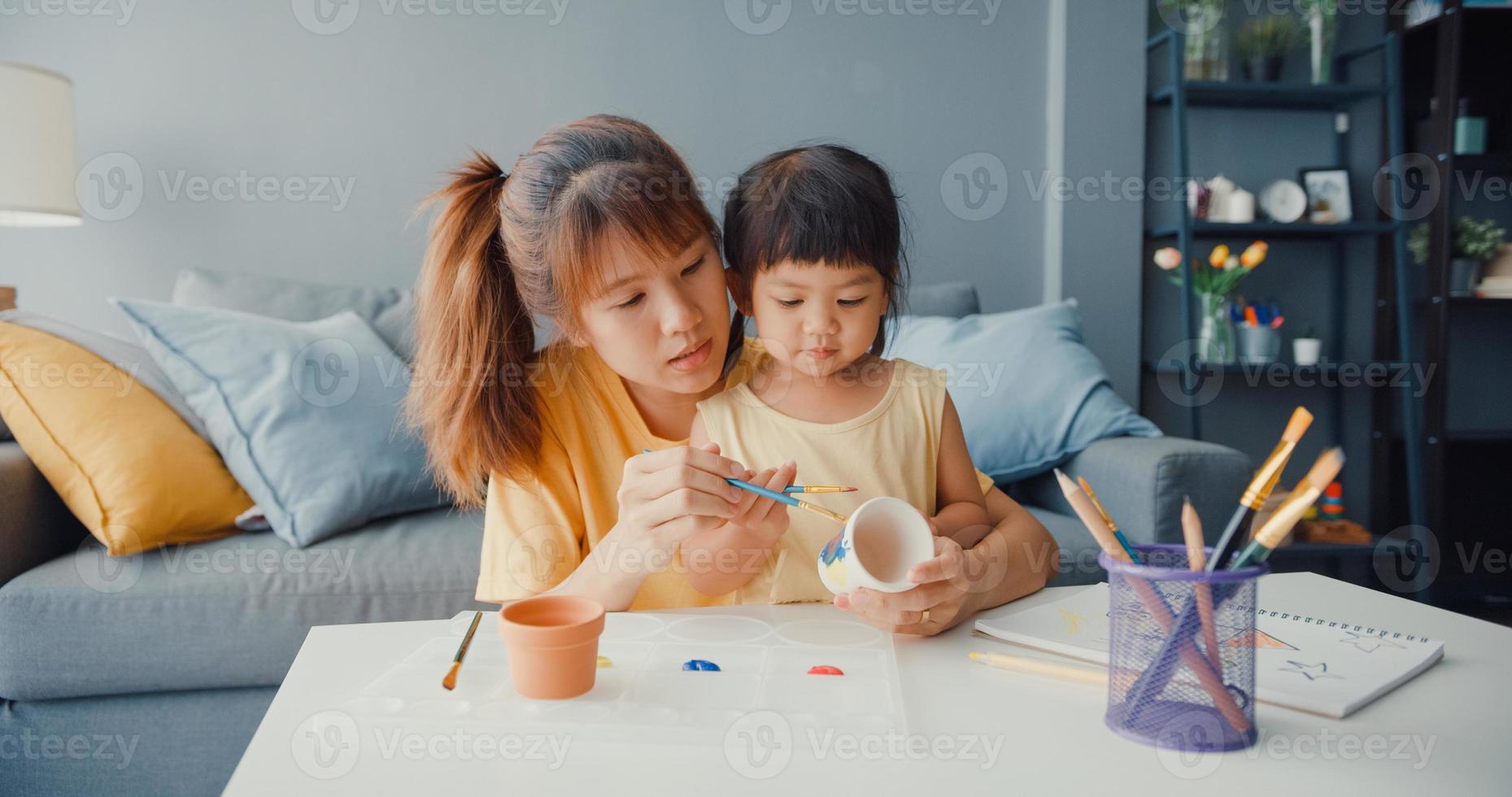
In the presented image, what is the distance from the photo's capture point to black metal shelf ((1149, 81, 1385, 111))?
2.93m

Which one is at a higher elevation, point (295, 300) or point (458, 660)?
point (295, 300)

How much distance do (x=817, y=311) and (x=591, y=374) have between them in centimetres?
35

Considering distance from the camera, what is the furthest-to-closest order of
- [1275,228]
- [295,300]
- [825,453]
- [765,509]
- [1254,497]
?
[1275,228] → [295,300] → [825,453] → [765,509] → [1254,497]

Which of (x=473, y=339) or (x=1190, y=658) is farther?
(x=473, y=339)

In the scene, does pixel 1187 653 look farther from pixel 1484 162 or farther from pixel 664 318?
pixel 1484 162

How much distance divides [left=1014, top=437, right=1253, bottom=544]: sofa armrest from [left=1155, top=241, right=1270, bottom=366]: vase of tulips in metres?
1.10

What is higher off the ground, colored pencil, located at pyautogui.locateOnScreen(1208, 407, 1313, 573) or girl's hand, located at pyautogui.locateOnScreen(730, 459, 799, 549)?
colored pencil, located at pyautogui.locateOnScreen(1208, 407, 1313, 573)

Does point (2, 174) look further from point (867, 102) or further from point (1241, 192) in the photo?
point (1241, 192)

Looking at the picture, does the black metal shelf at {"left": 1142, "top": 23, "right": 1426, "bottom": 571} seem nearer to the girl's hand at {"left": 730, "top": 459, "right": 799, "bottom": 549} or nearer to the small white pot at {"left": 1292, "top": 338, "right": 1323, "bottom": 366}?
the small white pot at {"left": 1292, "top": 338, "right": 1323, "bottom": 366}

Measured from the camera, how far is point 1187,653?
62 cm

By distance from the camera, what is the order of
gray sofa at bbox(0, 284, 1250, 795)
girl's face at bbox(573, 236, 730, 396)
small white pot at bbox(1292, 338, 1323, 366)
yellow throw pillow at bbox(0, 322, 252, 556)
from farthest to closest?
small white pot at bbox(1292, 338, 1323, 366) < yellow throw pillow at bbox(0, 322, 252, 556) < gray sofa at bbox(0, 284, 1250, 795) < girl's face at bbox(573, 236, 730, 396)

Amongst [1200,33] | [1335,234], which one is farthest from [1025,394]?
[1335,234]

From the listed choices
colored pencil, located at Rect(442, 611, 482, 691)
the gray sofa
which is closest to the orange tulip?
the gray sofa

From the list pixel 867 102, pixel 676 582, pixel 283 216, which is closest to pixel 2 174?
pixel 283 216
